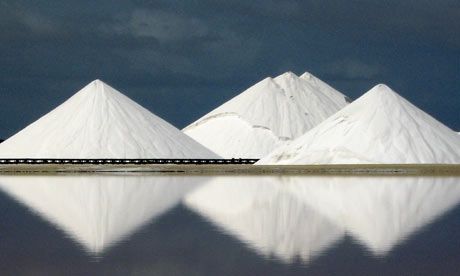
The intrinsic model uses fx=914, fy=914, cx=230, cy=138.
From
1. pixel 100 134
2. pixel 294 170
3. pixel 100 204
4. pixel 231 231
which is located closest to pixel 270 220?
pixel 231 231

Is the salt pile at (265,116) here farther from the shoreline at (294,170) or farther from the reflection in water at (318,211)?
the reflection in water at (318,211)

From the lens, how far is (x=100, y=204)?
28.7 m

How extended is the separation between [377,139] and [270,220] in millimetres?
40274

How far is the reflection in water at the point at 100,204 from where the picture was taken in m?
20.9

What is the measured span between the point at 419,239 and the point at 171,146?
56.3 m

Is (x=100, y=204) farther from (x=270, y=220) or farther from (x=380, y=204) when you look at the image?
(x=380, y=204)

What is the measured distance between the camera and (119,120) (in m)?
77.2

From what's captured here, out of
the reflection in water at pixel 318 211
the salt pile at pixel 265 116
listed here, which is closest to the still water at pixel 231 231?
the reflection in water at pixel 318 211

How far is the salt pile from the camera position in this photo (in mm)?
93125

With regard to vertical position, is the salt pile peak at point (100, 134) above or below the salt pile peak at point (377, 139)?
above

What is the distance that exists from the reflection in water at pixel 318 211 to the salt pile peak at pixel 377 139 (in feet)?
67.5

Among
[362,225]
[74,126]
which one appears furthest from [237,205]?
[74,126]

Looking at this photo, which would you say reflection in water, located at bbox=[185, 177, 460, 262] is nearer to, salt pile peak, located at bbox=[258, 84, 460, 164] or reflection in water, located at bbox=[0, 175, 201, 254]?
reflection in water, located at bbox=[0, 175, 201, 254]

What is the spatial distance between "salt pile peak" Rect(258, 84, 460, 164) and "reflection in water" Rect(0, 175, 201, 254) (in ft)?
68.6
